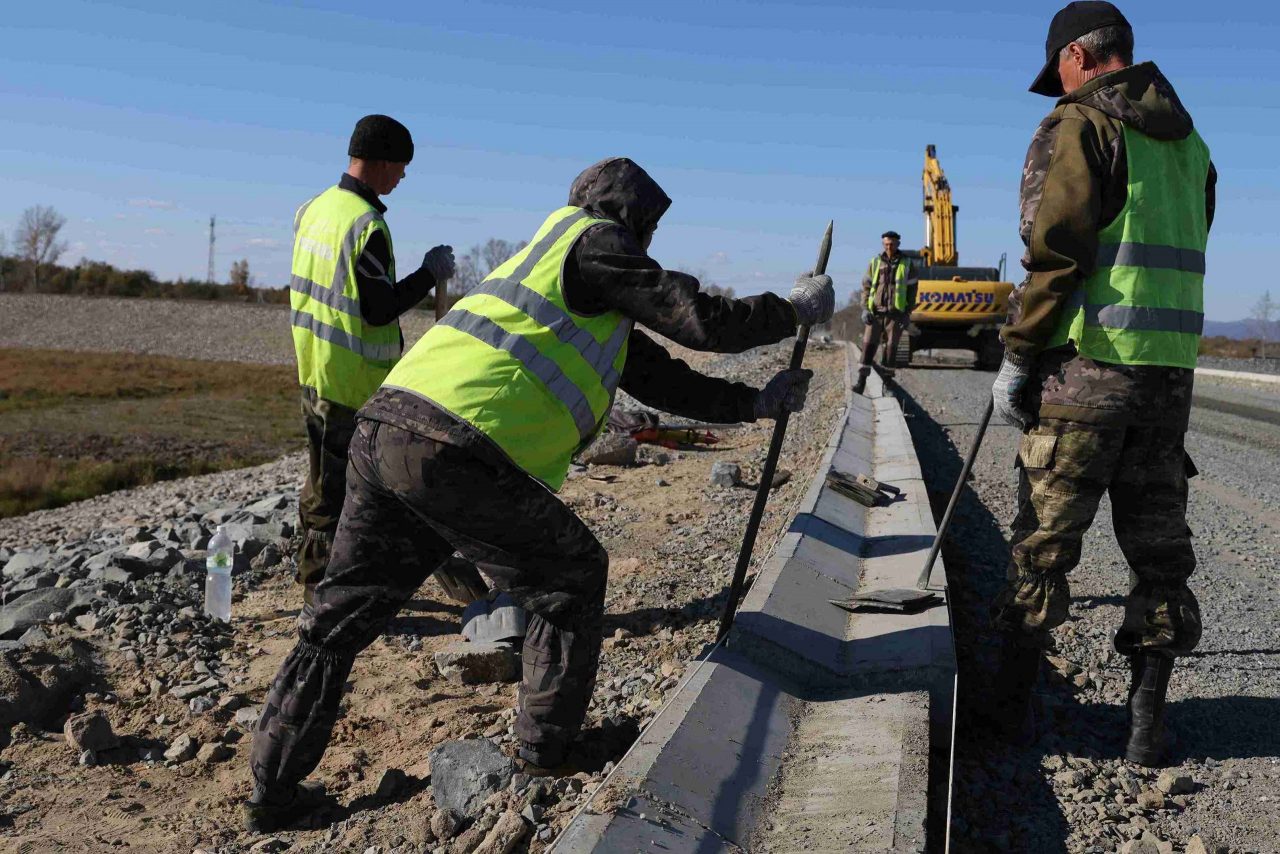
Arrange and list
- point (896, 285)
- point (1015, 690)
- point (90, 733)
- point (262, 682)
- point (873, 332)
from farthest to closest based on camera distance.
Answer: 1. point (896, 285)
2. point (873, 332)
3. point (262, 682)
4. point (90, 733)
5. point (1015, 690)

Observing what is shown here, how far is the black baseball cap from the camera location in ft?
10.9

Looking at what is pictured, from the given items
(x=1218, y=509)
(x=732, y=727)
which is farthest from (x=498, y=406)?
(x=1218, y=509)

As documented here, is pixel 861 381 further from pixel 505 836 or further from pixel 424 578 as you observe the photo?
pixel 505 836

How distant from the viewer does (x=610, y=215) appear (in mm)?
3158

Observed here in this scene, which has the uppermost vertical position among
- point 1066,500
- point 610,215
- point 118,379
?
point 610,215

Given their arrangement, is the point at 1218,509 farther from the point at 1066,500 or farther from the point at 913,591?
the point at 1066,500

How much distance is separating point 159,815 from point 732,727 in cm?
174

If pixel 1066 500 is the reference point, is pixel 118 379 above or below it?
below

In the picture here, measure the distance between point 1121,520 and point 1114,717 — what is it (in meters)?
0.84

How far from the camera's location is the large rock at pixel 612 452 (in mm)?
8078

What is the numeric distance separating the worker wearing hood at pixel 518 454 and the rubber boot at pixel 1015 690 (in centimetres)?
126

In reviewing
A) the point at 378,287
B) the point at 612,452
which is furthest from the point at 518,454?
the point at 612,452

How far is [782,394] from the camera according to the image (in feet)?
12.0

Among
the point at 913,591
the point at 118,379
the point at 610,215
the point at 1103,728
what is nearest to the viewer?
the point at 610,215
